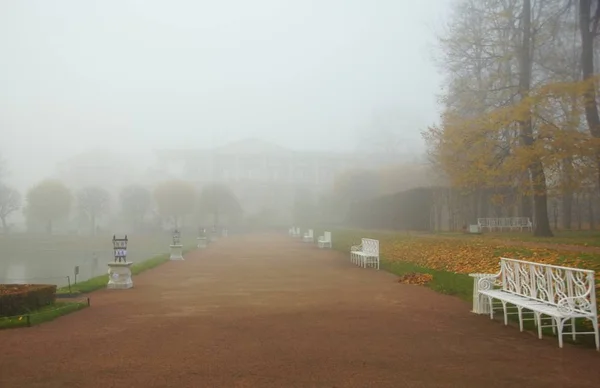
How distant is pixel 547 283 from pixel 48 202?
6234cm

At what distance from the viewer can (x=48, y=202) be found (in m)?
60.0

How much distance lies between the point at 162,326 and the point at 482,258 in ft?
33.0

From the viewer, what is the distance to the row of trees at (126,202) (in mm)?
60188

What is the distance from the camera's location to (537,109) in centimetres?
2038

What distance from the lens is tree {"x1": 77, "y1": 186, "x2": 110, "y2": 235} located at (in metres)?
64.2

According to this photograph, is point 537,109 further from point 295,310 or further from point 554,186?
point 295,310

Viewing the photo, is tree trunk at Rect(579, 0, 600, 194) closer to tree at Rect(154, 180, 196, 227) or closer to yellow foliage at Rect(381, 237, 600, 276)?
yellow foliage at Rect(381, 237, 600, 276)

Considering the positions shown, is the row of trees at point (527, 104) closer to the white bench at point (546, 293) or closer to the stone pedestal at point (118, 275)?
the white bench at point (546, 293)

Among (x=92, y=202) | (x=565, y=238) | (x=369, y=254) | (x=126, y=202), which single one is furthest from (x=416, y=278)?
(x=92, y=202)

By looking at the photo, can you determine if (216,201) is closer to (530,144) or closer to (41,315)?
(530,144)

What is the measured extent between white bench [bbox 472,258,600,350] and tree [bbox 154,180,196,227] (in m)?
56.0

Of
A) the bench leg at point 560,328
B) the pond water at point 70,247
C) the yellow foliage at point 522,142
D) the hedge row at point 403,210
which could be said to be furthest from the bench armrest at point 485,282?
the pond water at point 70,247

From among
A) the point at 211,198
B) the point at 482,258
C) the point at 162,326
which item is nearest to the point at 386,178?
the point at 211,198

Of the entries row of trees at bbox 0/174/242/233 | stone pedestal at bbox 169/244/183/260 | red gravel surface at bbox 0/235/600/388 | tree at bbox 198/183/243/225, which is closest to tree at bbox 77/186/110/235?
row of trees at bbox 0/174/242/233
